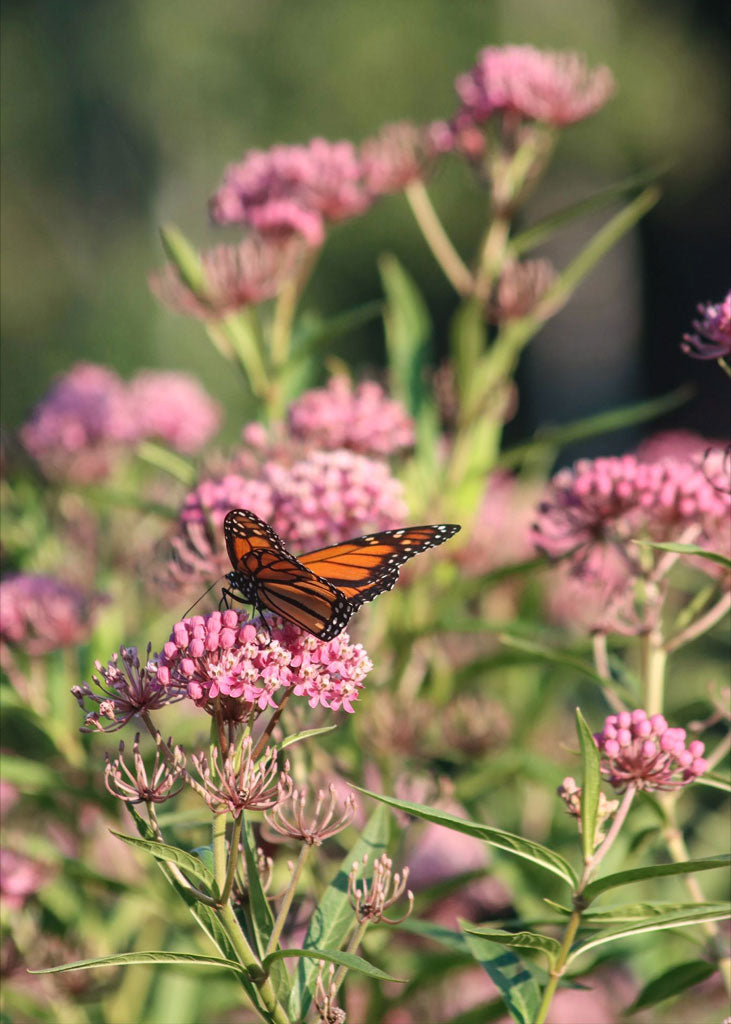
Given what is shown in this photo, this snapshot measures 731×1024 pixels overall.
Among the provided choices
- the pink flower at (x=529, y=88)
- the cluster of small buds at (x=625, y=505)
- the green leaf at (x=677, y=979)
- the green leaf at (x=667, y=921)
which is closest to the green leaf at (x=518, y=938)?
the green leaf at (x=667, y=921)

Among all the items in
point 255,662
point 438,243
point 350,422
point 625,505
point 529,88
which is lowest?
point 255,662

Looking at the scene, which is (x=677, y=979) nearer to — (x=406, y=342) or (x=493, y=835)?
(x=493, y=835)

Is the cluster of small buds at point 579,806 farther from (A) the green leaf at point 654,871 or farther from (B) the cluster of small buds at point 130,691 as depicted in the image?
(B) the cluster of small buds at point 130,691

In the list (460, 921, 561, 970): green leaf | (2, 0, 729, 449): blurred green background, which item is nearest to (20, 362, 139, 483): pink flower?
(460, 921, 561, 970): green leaf

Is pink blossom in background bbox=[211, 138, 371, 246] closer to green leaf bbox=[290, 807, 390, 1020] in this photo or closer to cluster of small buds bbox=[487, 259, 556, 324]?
cluster of small buds bbox=[487, 259, 556, 324]

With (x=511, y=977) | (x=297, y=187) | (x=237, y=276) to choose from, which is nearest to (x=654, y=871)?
(x=511, y=977)

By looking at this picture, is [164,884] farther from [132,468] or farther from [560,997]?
[132,468]

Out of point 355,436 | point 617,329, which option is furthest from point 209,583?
point 617,329

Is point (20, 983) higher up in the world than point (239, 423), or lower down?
lower down
